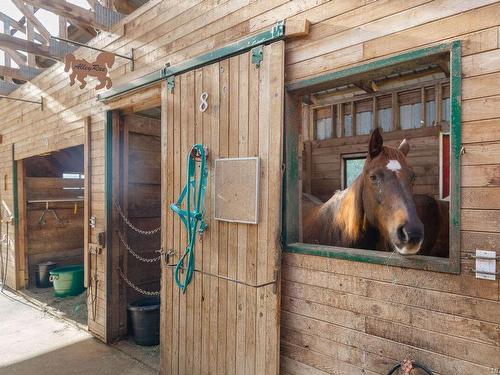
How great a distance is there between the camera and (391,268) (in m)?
1.76

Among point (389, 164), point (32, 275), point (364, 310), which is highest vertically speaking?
point (389, 164)

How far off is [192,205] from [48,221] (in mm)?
5621

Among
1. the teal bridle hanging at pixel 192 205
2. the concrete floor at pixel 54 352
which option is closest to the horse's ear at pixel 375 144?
the teal bridle hanging at pixel 192 205

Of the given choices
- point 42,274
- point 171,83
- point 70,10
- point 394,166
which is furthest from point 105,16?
point 42,274

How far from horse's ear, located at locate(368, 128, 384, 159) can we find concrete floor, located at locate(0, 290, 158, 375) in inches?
119

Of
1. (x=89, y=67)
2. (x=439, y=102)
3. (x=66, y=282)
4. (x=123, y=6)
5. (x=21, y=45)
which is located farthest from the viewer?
(x=123, y=6)

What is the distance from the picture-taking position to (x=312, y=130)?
671cm

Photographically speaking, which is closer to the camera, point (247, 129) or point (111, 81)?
point (247, 129)

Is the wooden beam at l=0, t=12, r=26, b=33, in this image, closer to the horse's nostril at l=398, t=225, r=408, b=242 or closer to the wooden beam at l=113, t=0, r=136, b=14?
the wooden beam at l=113, t=0, r=136, b=14

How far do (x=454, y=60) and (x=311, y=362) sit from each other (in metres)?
1.88

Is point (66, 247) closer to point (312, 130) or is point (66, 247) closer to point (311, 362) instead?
point (312, 130)

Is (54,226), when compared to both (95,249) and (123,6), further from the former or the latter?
(123,6)

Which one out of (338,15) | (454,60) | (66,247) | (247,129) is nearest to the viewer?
(454,60)

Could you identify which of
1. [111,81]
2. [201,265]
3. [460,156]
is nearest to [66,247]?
[111,81]
